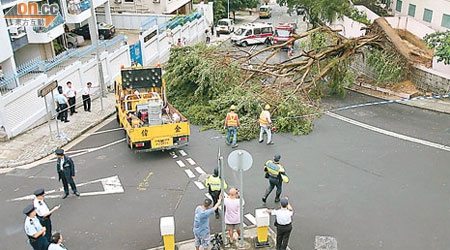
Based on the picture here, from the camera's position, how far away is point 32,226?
326 inches

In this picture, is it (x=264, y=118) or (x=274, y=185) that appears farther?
(x=264, y=118)

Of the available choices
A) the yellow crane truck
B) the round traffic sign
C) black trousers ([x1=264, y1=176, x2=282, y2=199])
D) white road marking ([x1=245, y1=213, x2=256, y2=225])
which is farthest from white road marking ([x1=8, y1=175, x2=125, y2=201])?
the round traffic sign

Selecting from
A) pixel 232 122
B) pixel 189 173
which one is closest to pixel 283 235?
pixel 189 173

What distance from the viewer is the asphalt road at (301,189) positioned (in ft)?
32.9

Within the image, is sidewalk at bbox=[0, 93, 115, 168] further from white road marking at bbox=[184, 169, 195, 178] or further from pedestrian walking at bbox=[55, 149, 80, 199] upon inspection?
white road marking at bbox=[184, 169, 195, 178]

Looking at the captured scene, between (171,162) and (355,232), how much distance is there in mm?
6219

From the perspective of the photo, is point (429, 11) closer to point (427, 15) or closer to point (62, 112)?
point (427, 15)

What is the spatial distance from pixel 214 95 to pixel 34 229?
9802 mm

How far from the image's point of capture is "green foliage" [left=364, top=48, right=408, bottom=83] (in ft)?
62.7

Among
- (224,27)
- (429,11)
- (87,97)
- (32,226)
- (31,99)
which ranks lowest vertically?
(224,27)

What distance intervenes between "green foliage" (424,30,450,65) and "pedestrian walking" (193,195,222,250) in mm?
13264

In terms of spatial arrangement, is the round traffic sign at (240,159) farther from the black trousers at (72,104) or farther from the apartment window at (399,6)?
the apartment window at (399,6)

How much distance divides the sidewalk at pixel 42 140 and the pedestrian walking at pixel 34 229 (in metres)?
6.07

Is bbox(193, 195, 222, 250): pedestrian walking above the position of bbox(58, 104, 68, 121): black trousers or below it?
above
